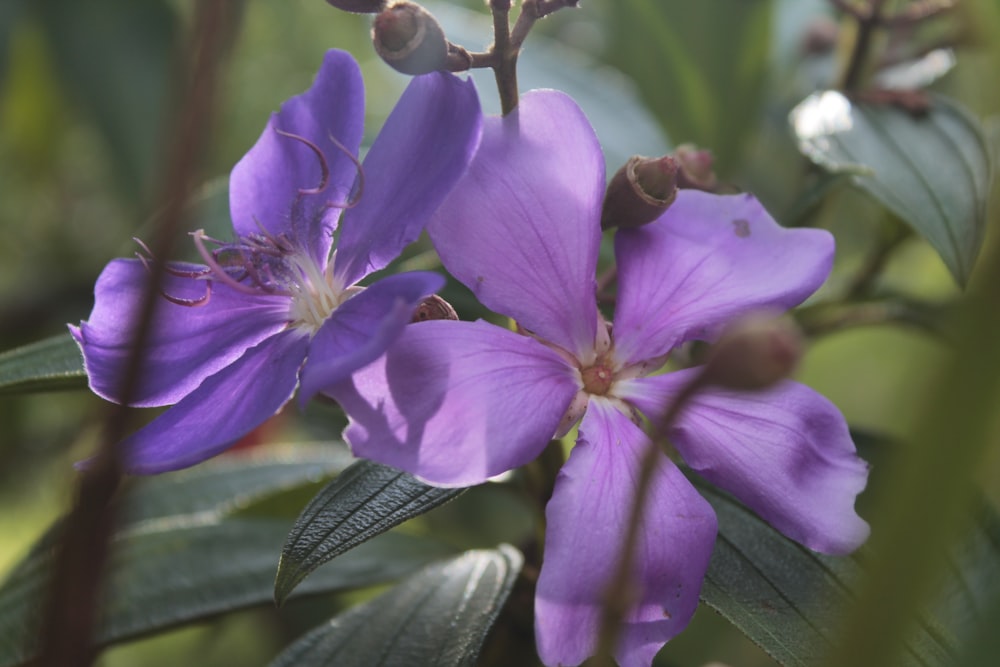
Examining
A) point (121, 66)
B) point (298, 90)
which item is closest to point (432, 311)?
point (121, 66)

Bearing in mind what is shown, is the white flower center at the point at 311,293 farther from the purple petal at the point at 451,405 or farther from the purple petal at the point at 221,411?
the purple petal at the point at 451,405

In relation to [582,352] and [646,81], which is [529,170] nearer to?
[582,352]

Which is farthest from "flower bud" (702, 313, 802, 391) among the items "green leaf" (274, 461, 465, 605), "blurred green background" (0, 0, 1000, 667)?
"blurred green background" (0, 0, 1000, 667)

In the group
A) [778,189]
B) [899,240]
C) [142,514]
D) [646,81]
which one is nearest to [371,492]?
[142,514]

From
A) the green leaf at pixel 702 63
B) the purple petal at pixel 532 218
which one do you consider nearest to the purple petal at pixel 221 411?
the purple petal at pixel 532 218

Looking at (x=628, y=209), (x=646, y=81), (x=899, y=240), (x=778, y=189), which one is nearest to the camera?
(x=628, y=209)
